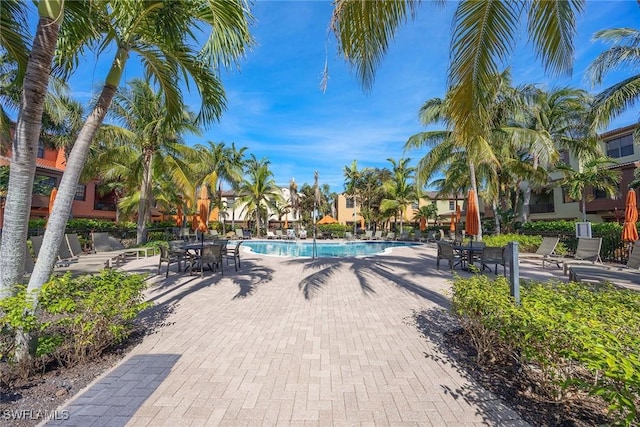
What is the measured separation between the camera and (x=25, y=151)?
319cm

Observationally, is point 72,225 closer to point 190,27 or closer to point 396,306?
point 190,27

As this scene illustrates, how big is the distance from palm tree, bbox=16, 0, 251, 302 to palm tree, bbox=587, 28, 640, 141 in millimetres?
10795

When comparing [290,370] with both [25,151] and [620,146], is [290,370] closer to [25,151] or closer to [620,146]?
[25,151]

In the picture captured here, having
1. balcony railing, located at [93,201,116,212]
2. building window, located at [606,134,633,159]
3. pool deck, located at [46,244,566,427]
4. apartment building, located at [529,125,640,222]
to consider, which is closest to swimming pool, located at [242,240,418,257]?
pool deck, located at [46,244,566,427]

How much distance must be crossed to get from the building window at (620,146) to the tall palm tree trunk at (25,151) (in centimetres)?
3283

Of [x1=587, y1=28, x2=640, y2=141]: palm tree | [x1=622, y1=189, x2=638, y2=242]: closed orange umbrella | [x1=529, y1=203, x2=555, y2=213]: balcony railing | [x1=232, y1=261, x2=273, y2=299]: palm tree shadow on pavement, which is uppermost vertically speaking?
[x1=587, y1=28, x2=640, y2=141]: palm tree

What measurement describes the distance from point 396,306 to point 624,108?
32.6 ft

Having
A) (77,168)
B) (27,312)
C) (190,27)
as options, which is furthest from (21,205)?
(190,27)

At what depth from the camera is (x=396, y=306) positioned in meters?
6.03

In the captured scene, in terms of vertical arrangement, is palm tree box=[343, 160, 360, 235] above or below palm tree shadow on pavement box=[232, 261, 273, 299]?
above

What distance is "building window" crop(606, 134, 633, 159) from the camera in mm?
22562

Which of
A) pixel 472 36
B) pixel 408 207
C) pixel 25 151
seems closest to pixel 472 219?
pixel 472 36

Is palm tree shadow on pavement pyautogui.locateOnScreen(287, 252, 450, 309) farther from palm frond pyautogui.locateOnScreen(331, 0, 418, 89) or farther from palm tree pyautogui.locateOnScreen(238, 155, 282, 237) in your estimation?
palm tree pyautogui.locateOnScreen(238, 155, 282, 237)

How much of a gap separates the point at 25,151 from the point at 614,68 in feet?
46.3
